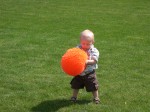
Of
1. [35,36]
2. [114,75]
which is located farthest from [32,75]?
[35,36]

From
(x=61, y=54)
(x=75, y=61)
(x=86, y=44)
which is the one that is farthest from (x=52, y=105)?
(x=61, y=54)

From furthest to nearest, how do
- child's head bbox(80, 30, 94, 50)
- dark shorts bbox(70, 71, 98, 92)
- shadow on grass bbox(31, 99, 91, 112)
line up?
dark shorts bbox(70, 71, 98, 92), shadow on grass bbox(31, 99, 91, 112), child's head bbox(80, 30, 94, 50)

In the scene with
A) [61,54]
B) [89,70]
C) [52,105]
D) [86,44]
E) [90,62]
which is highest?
[86,44]

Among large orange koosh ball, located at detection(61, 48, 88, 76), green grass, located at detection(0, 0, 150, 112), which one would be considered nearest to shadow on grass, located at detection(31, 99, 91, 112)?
green grass, located at detection(0, 0, 150, 112)

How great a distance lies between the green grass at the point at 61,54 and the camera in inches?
250

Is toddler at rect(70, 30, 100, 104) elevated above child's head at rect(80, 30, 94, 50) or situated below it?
below

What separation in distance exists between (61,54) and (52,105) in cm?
352

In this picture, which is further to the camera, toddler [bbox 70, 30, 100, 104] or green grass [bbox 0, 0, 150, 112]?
green grass [bbox 0, 0, 150, 112]

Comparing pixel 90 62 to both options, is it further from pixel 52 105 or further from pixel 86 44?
pixel 52 105

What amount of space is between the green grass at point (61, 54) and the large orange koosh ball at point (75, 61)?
676 mm

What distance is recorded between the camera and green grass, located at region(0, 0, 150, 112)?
636cm

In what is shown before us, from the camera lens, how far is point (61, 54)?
959 centimetres

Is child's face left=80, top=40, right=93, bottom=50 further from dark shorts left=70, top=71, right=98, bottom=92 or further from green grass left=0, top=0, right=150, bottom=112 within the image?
green grass left=0, top=0, right=150, bottom=112

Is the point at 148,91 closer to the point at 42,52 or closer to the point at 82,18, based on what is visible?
the point at 42,52
